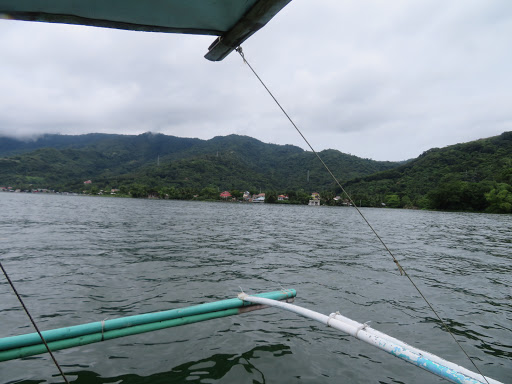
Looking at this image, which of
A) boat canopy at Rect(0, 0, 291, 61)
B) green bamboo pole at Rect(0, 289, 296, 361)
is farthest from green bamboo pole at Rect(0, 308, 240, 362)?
boat canopy at Rect(0, 0, 291, 61)

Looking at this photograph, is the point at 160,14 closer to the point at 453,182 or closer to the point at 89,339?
the point at 89,339

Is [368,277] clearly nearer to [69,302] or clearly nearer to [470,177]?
[69,302]

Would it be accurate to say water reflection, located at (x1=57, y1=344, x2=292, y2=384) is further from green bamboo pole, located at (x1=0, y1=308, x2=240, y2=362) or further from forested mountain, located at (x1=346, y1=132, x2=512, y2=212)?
forested mountain, located at (x1=346, y1=132, x2=512, y2=212)

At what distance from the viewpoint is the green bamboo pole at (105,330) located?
376 cm

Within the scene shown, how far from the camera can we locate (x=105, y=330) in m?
4.26

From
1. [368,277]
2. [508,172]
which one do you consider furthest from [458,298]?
[508,172]

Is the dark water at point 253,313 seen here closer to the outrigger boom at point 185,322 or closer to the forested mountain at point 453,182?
the outrigger boom at point 185,322

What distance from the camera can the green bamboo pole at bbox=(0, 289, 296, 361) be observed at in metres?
3.76

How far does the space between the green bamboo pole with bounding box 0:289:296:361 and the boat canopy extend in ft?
13.6

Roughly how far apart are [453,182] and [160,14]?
113683mm

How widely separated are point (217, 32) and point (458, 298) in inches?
421

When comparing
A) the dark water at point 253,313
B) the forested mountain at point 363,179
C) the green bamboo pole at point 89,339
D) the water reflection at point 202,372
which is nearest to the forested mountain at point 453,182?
the forested mountain at point 363,179

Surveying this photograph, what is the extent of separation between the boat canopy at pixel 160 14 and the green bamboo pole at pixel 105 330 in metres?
4.13

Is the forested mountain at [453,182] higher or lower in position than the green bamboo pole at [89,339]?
higher
